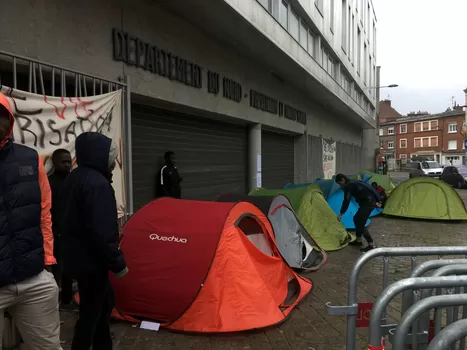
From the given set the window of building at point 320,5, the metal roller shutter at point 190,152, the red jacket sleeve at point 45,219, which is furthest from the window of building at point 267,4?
the red jacket sleeve at point 45,219

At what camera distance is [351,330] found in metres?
2.56

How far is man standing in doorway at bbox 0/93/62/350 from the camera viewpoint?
2127mm

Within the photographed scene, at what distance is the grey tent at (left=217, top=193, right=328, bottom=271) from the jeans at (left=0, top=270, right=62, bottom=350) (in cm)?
404

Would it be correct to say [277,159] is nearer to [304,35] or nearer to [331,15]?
[304,35]

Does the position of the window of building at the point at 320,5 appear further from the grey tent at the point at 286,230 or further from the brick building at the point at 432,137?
the brick building at the point at 432,137

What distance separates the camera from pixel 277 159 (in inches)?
615

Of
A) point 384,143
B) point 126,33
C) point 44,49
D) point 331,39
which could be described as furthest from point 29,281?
point 384,143

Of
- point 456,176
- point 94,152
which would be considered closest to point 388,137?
point 456,176

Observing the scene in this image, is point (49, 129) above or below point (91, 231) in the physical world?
above

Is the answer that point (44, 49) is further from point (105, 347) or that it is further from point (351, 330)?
point (351, 330)

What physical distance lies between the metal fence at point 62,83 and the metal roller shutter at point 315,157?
12933mm

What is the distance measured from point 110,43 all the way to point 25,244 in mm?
4969

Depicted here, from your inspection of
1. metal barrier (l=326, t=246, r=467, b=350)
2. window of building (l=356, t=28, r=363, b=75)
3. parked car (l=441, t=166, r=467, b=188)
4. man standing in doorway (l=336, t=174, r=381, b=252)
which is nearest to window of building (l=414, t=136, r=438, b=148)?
parked car (l=441, t=166, r=467, b=188)

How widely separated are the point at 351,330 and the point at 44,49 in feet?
16.6
